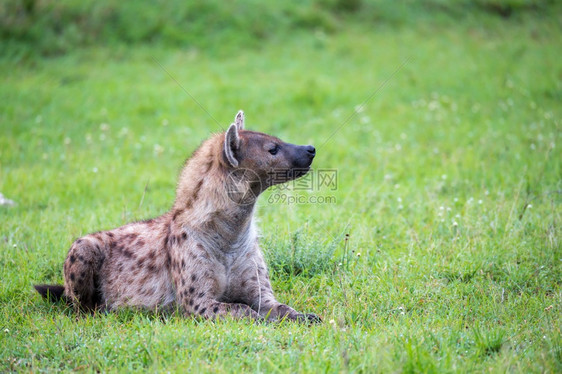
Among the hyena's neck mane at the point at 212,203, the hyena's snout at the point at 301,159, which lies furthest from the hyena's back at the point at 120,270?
the hyena's snout at the point at 301,159

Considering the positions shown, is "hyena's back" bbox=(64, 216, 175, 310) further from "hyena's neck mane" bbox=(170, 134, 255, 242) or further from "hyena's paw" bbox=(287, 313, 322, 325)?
"hyena's paw" bbox=(287, 313, 322, 325)

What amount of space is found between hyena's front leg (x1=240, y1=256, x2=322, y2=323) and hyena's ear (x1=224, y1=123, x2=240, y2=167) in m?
0.86

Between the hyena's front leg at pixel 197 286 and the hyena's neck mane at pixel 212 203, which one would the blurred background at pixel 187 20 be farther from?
the hyena's front leg at pixel 197 286

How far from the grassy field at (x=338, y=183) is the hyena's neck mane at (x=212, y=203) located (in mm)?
752

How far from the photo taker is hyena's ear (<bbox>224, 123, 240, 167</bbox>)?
4.69 metres

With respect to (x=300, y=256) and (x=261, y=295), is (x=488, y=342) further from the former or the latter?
(x=300, y=256)

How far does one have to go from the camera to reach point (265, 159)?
4957 mm

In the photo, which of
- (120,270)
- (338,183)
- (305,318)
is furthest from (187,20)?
(305,318)

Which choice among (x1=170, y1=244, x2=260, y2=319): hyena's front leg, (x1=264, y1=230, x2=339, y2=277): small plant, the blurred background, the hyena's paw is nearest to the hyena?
(x1=170, y1=244, x2=260, y2=319): hyena's front leg

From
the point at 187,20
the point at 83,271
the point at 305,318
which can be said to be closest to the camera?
the point at 305,318

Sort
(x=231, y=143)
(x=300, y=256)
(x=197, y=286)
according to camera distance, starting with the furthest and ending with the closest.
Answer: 1. (x=300, y=256)
2. (x=231, y=143)
3. (x=197, y=286)

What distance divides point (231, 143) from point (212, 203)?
505mm

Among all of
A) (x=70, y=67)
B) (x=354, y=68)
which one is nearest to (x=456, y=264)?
(x=354, y=68)

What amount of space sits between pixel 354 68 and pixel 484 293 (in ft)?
29.7
